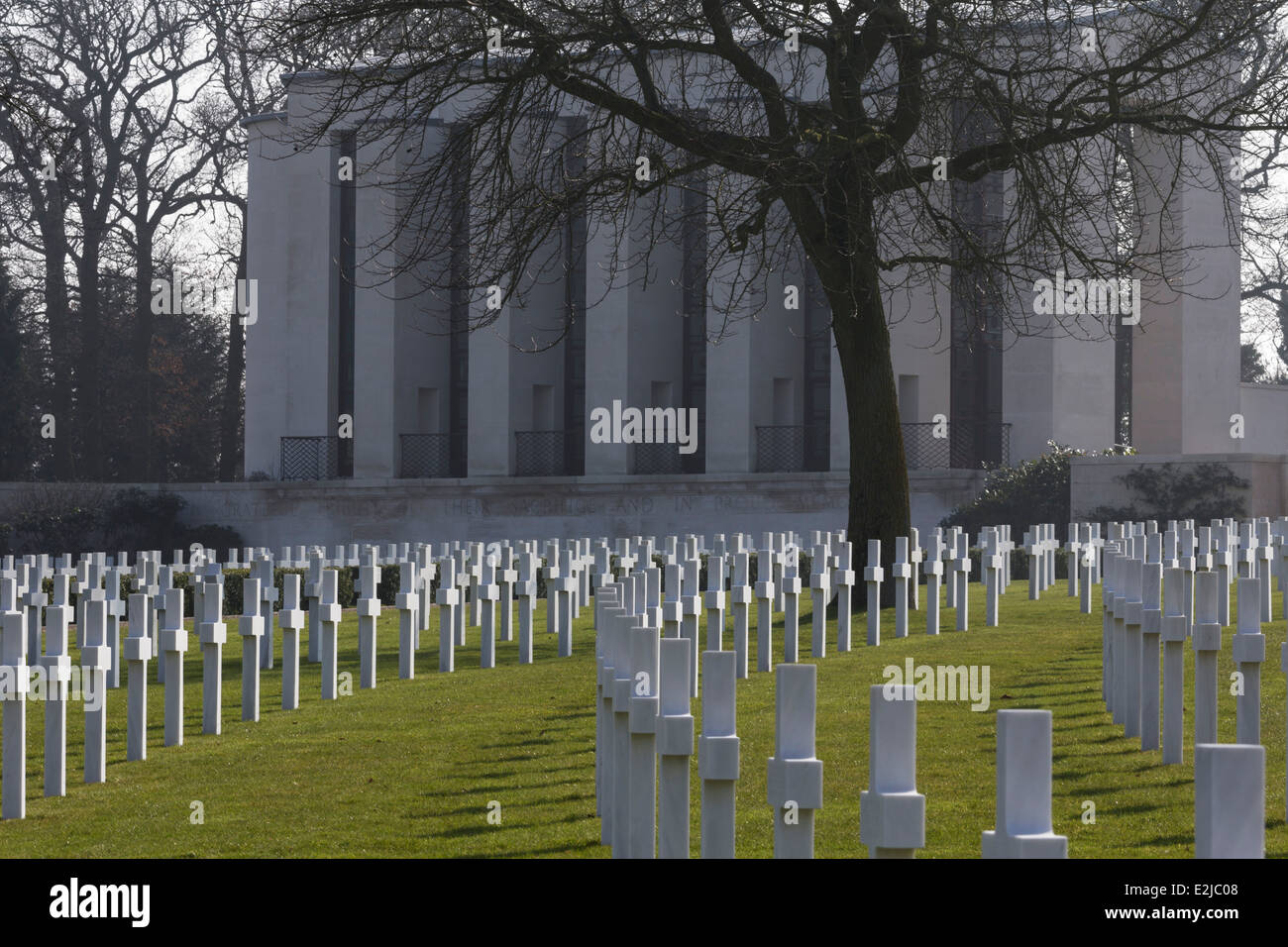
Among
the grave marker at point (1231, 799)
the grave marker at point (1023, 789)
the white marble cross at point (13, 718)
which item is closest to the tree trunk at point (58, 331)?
the white marble cross at point (13, 718)

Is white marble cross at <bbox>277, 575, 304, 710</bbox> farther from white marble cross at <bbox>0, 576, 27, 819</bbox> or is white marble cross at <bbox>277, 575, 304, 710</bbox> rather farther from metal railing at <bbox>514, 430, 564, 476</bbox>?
metal railing at <bbox>514, 430, 564, 476</bbox>

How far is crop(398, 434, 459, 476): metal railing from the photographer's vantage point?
3975 cm

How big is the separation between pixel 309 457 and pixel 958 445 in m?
15.8

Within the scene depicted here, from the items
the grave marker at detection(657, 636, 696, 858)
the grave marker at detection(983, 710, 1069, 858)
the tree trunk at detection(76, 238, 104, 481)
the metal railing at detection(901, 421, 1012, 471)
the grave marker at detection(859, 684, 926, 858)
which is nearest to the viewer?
the grave marker at detection(983, 710, 1069, 858)

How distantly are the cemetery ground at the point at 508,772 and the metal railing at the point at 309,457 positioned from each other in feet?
87.1

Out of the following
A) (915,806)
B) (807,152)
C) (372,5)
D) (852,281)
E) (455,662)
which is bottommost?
(455,662)

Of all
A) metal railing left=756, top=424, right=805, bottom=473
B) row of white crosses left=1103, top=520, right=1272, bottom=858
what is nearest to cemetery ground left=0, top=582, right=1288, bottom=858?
row of white crosses left=1103, top=520, right=1272, bottom=858

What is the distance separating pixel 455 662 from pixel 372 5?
20.5 feet

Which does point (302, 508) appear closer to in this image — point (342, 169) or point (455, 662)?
point (342, 169)

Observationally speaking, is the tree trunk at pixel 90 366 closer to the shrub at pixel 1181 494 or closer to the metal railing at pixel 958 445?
the metal railing at pixel 958 445

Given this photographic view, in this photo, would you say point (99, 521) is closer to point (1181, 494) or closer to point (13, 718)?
→ point (1181, 494)

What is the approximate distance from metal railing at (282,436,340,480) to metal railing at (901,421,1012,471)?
1407 cm
